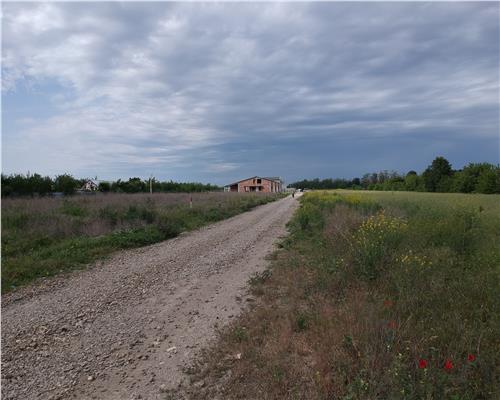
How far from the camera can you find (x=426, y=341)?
311cm

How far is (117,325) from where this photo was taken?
4680 mm

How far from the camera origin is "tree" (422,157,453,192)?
46625mm

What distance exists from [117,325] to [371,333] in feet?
12.1

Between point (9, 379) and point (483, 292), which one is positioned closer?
point (9, 379)

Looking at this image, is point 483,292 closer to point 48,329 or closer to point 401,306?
point 401,306

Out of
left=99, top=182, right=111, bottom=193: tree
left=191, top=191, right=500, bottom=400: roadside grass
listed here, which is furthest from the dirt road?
left=99, top=182, right=111, bottom=193: tree

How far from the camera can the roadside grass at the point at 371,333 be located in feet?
8.75

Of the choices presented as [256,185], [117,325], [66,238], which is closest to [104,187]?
[66,238]

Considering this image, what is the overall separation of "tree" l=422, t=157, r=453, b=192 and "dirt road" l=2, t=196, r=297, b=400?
4754 centimetres

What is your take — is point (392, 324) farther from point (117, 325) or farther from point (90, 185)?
point (90, 185)

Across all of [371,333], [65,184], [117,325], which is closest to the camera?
[371,333]

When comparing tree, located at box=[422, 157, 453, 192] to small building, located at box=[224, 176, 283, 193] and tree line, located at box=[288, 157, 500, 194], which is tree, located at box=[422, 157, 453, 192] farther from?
small building, located at box=[224, 176, 283, 193]

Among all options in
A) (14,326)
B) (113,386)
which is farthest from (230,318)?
(14,326)

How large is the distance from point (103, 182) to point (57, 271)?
4340cm
